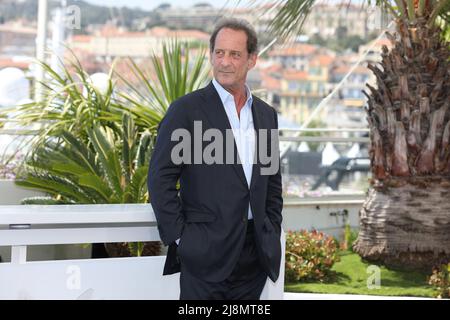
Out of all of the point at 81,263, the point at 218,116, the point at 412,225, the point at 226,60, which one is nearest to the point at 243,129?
the point at 218,116

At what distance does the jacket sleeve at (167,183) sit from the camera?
2.98 metres

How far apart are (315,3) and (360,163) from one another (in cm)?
340

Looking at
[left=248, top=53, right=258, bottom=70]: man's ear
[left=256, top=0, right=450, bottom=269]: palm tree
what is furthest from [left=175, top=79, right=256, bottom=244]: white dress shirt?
[left=256, top=0, right=450, bottom=269]: palm tree

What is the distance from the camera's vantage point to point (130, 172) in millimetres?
6090

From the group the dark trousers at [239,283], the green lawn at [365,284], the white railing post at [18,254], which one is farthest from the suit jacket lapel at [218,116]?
the green lawn at [365,284]

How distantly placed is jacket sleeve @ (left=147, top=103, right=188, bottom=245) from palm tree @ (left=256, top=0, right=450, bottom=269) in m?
4.18

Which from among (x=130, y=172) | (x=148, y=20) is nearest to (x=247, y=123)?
(x=130, y=172)

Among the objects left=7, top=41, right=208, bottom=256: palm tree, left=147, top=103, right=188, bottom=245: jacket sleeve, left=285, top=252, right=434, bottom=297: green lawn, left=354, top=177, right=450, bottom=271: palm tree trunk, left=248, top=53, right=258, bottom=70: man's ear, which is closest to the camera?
left=147, top=103, right=188, bottom=245: jacket sleeve

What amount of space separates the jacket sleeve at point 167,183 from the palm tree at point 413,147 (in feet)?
13.7

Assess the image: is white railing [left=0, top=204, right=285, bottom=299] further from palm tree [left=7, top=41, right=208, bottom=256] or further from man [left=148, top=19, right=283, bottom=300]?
palm tree [left=7, top=41, right=208, bottom=256]

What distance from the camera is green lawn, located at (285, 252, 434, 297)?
6.61 metres

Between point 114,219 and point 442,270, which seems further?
point 442,270
